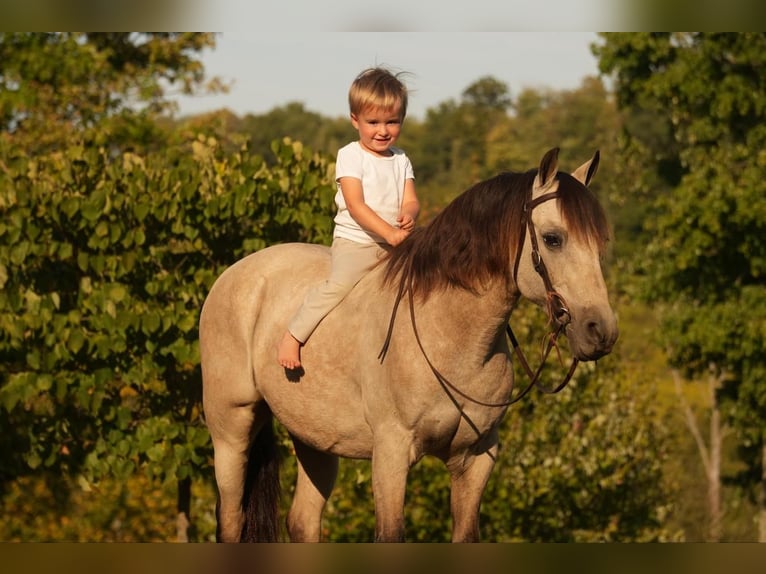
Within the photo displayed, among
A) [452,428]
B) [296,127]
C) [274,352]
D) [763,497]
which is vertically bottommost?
[763,497]

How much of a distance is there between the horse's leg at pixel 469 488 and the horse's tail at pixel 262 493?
4.87 ft

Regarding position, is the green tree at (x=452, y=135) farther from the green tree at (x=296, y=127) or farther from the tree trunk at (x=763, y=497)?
the tree trunk at (x=763, y=497)

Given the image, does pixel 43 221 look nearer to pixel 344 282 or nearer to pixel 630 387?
pixel 344 282

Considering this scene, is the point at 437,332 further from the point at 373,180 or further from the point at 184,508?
the point at 184,508

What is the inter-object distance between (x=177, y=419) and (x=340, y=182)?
567 centimetres

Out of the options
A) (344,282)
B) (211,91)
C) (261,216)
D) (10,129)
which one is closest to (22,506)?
(10,129)

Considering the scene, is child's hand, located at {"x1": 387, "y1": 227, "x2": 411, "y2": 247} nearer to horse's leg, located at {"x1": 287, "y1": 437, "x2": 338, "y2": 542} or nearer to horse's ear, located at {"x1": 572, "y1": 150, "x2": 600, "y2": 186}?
horse's ear, located at {"x1": 572, "y1": 150, "x2": 600, "y2": 186}

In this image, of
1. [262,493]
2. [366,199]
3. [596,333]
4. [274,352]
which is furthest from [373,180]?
[262,493]

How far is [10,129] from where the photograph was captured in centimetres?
2744

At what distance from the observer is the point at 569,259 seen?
16.4 ft

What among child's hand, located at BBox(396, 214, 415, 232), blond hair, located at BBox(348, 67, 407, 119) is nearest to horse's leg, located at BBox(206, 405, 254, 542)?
child's hand, located at BBox(396, 214, 415, 232)

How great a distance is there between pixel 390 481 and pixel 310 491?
1520 mm

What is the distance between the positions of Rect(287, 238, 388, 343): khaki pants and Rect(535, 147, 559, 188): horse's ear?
3.94ft

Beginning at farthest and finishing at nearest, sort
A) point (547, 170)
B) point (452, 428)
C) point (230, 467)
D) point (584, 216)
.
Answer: point (230, 467)
point (452, 428)
point (547, 170)
point (584, 216)
